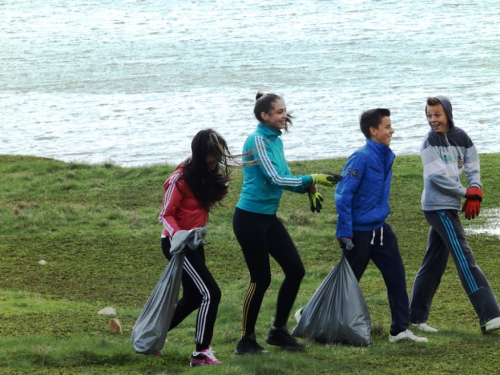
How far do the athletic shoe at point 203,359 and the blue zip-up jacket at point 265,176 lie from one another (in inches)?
42.5

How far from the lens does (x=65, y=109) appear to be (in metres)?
30.5

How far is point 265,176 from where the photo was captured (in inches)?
238

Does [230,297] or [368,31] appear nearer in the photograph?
[230,297]

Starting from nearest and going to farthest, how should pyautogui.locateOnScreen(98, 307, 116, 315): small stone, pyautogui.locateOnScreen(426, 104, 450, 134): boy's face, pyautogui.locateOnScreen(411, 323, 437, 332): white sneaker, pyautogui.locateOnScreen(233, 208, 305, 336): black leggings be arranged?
pyautogui.locateOnScreen(233, 208, 305, 336): black leggings < pyautogui.locateOnScreen(426, 104, 450, 134): boy's face < pyautogui.locateOnScreen(411, 323, 437, 332): white sneaker < pyautogui.locateOnScreen(98, 307, 116, 315): small stone

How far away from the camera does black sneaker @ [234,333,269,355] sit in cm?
611

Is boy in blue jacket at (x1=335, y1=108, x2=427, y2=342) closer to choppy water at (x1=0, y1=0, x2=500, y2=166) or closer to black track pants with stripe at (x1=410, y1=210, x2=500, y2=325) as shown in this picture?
black track pants with stripe at (x1=410, y1=210, x2=500, y2=325)

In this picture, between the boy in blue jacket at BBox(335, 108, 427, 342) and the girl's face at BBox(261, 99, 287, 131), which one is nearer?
the girl's face at BBox(261, 99, 287, 131)

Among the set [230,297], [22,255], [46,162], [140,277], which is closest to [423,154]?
[230,297]

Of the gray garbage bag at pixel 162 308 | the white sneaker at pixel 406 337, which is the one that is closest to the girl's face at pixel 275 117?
the gray garbage bag at pixel 162 308

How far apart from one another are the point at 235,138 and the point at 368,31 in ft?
89.4

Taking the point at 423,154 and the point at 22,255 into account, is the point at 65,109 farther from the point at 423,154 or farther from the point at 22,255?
the point at 423,154

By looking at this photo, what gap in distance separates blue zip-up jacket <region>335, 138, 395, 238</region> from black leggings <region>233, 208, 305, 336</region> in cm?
43

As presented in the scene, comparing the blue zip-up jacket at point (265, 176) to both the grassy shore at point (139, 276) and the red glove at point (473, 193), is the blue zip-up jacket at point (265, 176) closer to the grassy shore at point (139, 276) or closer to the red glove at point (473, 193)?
the grassy shore at point (139, 276)

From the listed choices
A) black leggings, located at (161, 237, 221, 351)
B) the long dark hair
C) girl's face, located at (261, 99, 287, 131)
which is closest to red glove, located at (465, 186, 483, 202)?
girl's face, located at (261, 99, 287, 131)
